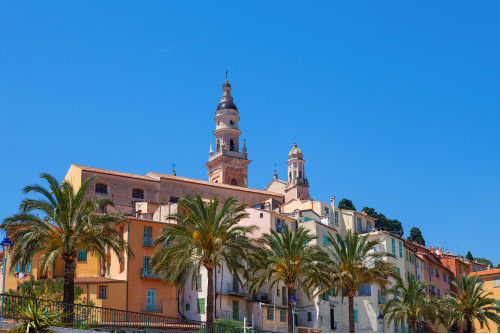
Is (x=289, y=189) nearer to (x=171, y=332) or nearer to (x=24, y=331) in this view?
(x=171, y=332)

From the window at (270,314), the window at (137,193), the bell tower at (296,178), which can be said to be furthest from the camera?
the bell tower at (296,178)

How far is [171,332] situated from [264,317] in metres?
19.3

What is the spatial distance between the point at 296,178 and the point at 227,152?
1179cm

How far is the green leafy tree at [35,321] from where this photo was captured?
26172mm

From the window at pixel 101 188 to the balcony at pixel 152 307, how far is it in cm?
2401

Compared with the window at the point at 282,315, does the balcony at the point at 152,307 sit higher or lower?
higher

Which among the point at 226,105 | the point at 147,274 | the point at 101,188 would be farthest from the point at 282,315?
the point at 226,105

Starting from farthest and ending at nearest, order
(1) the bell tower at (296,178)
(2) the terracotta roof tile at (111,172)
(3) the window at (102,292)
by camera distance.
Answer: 1. (1) the bell tower at (296,178)
2. (2) the terracotta roof tile at (111,172)
3. (3) the window at (102,292)

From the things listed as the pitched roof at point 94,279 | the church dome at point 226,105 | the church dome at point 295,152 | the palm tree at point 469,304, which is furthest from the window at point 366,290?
the church dome at point 226,105

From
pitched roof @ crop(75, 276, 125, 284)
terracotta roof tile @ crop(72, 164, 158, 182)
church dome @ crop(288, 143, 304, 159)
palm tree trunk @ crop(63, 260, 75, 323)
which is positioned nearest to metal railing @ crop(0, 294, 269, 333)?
palm tree trunk @ crop(63, 260, 75, 323)

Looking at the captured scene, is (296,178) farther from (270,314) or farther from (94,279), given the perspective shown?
(94,279)

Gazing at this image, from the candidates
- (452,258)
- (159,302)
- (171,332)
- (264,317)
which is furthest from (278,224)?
(452,258)

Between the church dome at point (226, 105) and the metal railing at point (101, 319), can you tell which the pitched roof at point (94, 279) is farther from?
the church dome at point (226, 105)

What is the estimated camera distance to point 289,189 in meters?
104
